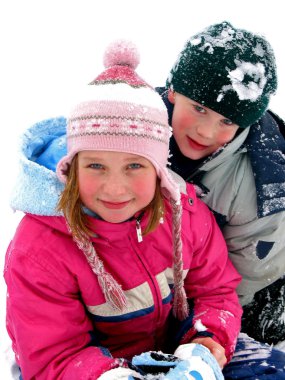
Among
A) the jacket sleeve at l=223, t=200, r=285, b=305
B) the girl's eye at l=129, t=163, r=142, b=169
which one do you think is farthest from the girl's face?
the jacket sleeve at l=223, t=200, r=285, b=305

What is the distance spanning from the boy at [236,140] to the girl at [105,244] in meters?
0.22

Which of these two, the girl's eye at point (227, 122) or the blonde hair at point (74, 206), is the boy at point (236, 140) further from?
the blonde hair at point (74, 206)

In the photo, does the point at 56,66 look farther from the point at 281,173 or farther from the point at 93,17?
the point at 281,173

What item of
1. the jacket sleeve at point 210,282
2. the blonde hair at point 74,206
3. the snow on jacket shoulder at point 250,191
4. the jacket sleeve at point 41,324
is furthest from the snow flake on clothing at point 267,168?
the jacket sleeve at point 41,324

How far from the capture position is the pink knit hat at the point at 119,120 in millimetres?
1257

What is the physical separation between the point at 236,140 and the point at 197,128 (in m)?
0.17

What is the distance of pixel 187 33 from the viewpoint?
8055mm

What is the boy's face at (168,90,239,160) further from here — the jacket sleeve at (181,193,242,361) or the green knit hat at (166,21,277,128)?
the jacket sleeve at (181,193,242,361)

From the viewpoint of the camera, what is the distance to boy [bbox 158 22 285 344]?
64.7 inches

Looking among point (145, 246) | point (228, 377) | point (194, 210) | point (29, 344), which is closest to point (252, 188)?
point (194, 210)

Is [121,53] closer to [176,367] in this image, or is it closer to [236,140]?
[236,140]

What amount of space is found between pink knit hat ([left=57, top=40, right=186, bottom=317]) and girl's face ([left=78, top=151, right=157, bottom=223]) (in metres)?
0.03

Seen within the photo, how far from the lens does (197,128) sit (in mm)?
1732

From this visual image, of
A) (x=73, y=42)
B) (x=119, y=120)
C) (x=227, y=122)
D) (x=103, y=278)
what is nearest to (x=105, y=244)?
(x=103, y=278)
